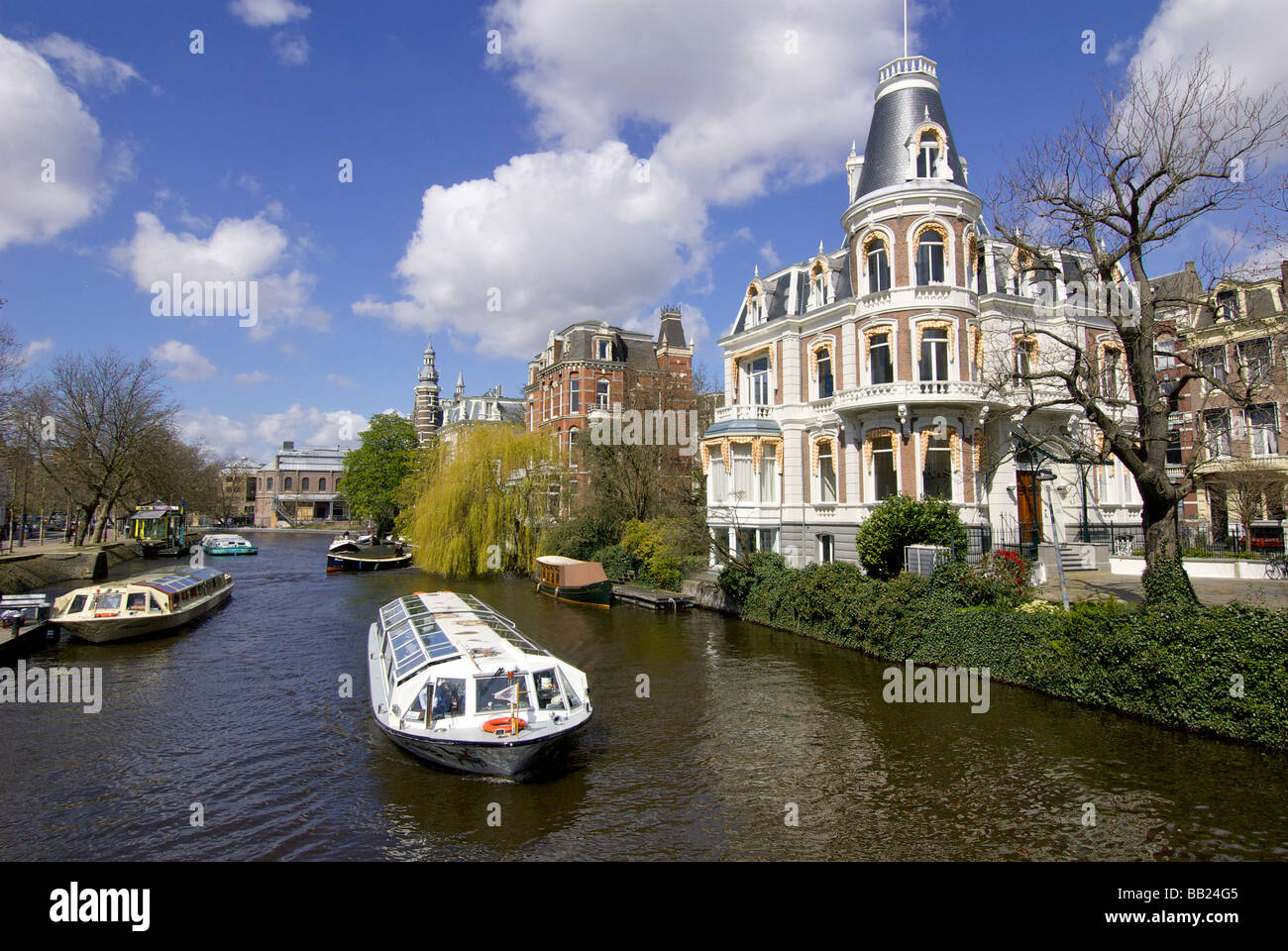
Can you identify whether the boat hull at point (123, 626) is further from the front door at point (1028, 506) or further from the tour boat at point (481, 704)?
the front door at point (1028, 506)

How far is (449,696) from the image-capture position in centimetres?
1305

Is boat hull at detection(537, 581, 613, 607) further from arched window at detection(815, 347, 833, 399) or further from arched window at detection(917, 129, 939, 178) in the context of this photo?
arched window at detection(917, 129, 939, 178)

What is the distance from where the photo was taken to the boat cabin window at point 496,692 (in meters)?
12.9

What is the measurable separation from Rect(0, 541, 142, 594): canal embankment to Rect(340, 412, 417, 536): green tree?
28.1 metres

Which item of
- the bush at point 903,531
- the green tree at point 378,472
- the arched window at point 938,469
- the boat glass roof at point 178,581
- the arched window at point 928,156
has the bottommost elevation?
the boat glass roof at point 178,581

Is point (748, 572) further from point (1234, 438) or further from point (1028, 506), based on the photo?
point (1234, 438)

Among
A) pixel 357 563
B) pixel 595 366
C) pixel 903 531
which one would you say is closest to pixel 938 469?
pixel 903 531

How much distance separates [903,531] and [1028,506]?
8.01 meters

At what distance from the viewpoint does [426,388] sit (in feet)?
356

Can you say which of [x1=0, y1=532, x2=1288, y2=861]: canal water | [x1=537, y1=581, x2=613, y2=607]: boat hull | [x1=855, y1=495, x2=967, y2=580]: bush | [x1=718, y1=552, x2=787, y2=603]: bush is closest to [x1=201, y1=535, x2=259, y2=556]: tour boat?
[x1=537, y1=581, x2=613, y2=607]: boat hull

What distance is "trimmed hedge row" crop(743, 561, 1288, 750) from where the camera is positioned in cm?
1307

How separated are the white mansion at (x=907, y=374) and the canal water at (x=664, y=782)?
29.3 feet

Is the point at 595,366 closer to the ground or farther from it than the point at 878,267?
farther from it

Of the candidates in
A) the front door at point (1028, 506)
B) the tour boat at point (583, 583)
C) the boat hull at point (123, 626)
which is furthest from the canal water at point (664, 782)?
the tour boat at point (583, 583)
